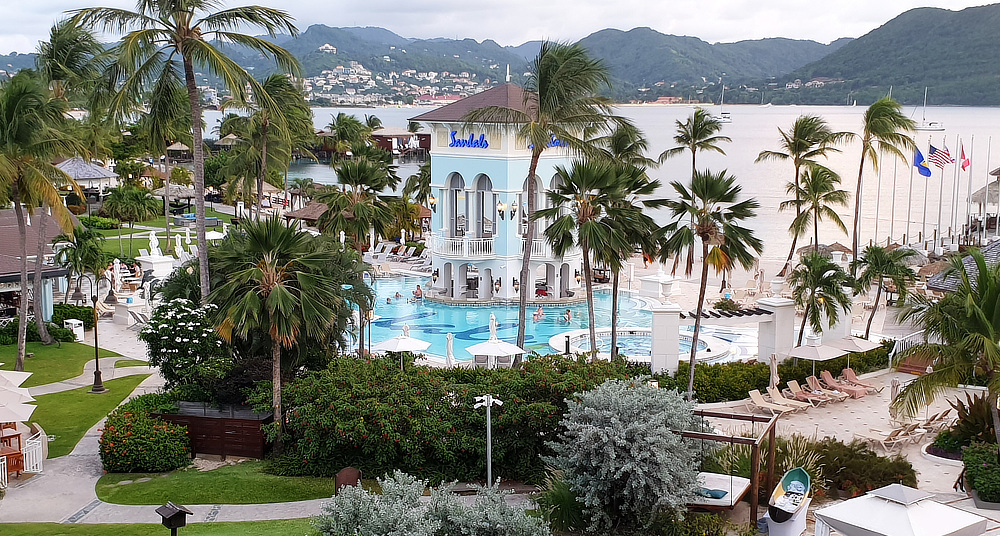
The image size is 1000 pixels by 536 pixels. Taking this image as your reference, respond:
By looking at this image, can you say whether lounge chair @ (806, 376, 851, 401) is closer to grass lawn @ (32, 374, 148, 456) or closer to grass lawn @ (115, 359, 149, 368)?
grass lawn @ (32, 374, 148, 456)

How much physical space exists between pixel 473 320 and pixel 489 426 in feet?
57.4

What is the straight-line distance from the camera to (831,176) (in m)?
31.6

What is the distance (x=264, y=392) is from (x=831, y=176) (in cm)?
2216

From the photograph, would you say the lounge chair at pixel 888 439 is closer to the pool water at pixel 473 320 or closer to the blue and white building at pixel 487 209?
the pool water at pixel 473 320

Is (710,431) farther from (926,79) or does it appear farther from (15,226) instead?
(926,79)

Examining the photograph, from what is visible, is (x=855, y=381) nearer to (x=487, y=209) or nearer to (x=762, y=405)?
(x=762, y=405)

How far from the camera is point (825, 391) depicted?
20984 mm

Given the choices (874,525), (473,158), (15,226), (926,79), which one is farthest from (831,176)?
(926,79)

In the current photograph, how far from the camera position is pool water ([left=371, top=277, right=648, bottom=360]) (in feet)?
98.2

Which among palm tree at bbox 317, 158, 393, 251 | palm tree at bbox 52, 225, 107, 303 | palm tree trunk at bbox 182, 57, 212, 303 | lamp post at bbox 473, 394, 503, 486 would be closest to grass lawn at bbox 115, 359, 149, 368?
palm tree trunk at bbox 182, 57, 212, 303

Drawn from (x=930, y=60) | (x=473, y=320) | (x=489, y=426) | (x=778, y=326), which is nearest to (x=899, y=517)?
(x=489, y=426)

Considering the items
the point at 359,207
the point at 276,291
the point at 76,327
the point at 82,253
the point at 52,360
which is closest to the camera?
the point at 276,291

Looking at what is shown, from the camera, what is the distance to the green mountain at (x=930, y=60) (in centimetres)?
15950

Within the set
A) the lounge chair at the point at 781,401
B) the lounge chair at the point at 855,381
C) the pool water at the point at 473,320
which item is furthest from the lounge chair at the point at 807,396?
the pool water at the point at 473,320
